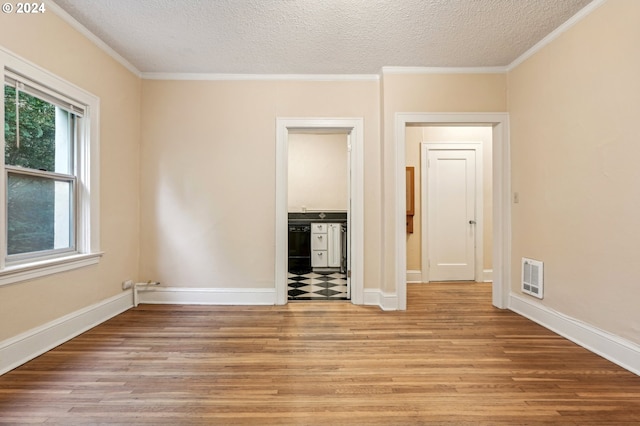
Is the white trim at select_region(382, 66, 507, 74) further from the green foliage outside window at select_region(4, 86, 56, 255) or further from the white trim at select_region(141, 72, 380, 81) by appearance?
the green foliage outside window at select_region(4, 86, 56, 255)

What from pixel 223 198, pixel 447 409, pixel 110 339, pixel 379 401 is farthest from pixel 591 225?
pixel 110 339

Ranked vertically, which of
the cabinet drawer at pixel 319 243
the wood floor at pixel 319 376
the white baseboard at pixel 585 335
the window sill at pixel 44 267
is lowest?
the wood floor at pixel 319 376

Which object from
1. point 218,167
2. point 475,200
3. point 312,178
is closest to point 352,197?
point 218,167

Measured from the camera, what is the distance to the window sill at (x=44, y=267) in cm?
208

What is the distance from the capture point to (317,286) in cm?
443

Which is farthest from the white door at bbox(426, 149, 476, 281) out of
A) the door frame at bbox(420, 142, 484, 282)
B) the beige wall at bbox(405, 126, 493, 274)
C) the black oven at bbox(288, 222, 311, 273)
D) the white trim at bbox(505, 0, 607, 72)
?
the black oven at bbox(288, 222, 311, 273)

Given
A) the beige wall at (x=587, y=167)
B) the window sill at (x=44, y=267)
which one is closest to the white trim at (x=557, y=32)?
the beige wall at (x=587, y=167)

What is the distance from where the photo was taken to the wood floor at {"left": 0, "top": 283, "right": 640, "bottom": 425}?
1634 millimetres

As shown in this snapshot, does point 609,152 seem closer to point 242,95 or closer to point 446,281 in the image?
point 446,281

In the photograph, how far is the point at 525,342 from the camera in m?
2.53

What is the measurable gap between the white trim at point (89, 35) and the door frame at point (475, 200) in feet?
12.6

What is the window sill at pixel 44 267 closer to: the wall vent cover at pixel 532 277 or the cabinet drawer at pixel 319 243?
the cabinet drawer at pixel 319 243

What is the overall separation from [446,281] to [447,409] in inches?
126

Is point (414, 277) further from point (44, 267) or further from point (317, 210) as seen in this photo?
point (44, 267)
